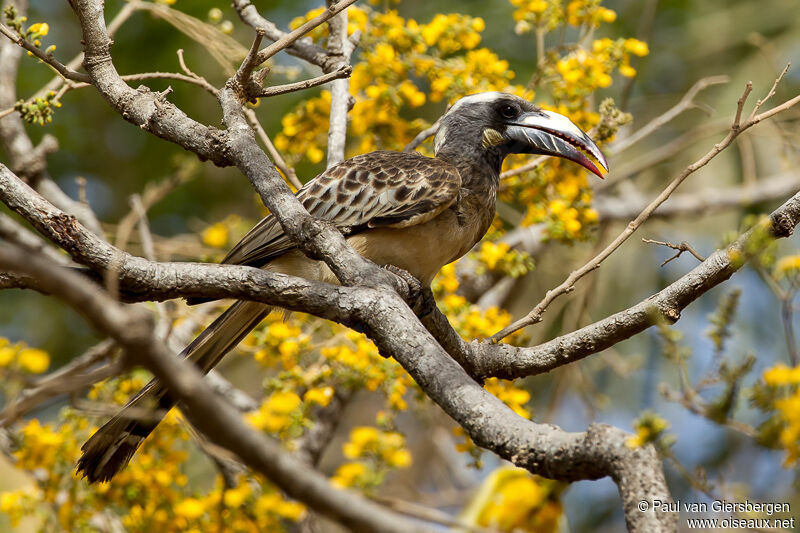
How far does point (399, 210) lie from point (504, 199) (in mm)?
1475

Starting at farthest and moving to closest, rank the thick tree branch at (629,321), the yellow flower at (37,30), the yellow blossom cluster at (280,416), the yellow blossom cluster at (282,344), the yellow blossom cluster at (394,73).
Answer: the yellow blossom cluster at (394,73) < the yellow blossom cluster at (282,344) < the yellow blossom cluster at (280,416) < the yellow flower at (37,30) < the thick tree branch at (629,321)

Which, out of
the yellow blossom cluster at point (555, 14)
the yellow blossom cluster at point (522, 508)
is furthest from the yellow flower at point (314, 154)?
the yellow blossom cluster at point (522, 508)

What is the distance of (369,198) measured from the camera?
4320 millimetres

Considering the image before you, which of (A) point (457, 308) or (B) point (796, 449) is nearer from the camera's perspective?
(B) point (796, 449)

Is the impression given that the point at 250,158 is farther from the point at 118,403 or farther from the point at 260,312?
the point at 118,403

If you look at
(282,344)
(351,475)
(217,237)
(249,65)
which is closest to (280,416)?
(351,475)

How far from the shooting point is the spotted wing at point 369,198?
13.8 ft

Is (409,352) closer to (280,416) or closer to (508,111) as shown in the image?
(280,416)

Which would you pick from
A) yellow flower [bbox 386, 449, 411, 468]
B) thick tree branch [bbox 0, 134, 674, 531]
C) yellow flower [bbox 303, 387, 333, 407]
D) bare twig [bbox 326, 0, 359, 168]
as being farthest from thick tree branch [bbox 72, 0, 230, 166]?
yellow flower [bbox 386, 449, 411, 468]

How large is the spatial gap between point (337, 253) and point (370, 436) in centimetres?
110

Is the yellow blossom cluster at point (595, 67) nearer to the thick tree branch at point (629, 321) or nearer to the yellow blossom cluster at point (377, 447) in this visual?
the thick tree branch at point (629, 321)

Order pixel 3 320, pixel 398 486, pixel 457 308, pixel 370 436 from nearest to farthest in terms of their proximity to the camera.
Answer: pixel 370 436
pixel 457 308
pixel 398 486
pixel 3 320

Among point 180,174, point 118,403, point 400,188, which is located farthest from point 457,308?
point 180,174

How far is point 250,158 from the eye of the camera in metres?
3.35
